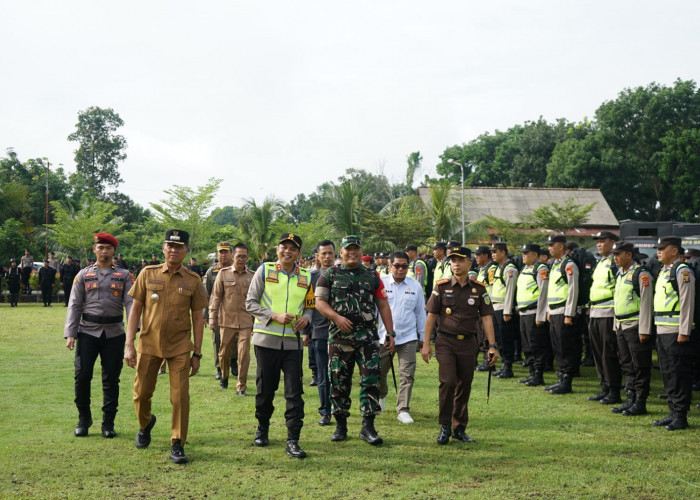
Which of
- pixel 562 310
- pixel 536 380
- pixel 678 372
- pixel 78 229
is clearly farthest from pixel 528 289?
pixel 78 229

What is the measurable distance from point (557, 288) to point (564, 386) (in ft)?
4.98

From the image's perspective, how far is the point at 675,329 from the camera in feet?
25.0

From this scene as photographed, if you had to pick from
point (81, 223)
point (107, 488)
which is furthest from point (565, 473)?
point (81, 223)

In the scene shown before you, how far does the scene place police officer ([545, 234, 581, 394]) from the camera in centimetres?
968

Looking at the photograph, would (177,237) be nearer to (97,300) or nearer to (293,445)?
(97,300)

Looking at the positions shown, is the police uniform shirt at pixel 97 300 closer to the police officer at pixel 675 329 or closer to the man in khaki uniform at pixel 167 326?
the man in khaki uniform at pixel 167 326

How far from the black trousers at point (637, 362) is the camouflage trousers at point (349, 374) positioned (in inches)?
146

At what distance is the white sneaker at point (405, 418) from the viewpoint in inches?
306

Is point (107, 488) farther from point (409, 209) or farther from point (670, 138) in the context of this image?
point (670, 138)

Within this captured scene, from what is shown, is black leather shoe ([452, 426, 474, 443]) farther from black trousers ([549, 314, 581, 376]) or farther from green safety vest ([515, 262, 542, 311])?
green safety vest ([515, 262, 542, 311])

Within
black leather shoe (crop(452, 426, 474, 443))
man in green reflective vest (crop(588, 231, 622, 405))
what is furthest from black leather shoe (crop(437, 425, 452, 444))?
man in green reflective vest (crop(588, 231, 622, 405))

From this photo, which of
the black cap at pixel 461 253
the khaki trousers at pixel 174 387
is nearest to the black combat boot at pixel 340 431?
the khaki trousers at pixel 174 387

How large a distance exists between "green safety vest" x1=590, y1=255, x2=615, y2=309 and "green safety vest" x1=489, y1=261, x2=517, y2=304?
8.80 feet

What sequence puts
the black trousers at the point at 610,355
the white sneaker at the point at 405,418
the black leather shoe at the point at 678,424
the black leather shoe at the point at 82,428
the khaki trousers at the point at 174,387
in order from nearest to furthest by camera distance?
the khaki trousers at the point at 174,387 → the black leather shoe at the point at 82,428 → the black leather shoe at the point at 678,424 → the white sneaker at the point at 405,418 → the black trousers at the point at 610,355
